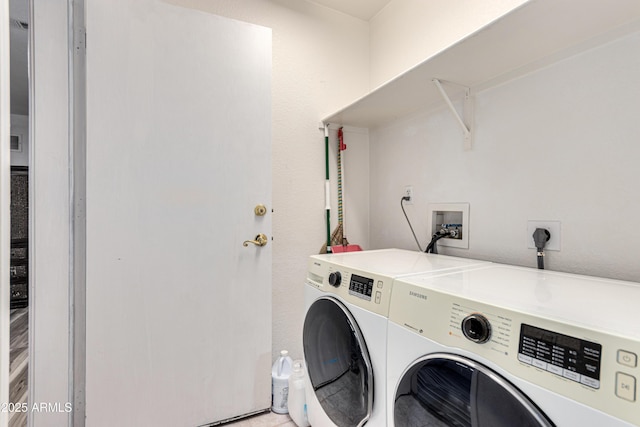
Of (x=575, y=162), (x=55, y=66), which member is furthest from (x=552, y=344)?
(x=55, y=66)

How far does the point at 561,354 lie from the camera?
21.5 inches

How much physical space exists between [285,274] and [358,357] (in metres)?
0.93

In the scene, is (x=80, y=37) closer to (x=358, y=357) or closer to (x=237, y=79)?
(x=237, y=79)

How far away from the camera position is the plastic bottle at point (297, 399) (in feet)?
4.80

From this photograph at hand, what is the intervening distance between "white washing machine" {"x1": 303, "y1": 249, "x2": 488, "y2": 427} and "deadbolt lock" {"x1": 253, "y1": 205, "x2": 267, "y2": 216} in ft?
1.47

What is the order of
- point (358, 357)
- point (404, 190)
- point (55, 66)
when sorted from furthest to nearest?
point (404, 190), point (55, 66), point (358, 357)

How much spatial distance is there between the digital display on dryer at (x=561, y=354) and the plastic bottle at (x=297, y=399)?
3.88 feet

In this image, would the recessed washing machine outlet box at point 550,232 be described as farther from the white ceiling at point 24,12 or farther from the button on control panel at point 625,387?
the white ceiling at point 24,12

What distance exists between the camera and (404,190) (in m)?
1.87

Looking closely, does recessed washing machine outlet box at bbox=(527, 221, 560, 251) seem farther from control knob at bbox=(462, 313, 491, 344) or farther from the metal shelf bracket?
control knob at bbox=(462, 313, 491, 344)

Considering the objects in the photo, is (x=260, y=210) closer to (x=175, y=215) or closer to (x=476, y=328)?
(x=175, y=215)

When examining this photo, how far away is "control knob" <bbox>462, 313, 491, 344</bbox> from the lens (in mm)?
657

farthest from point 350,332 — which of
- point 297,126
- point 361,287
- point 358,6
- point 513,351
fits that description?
point 358,6

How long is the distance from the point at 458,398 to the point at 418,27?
191 centimetres
